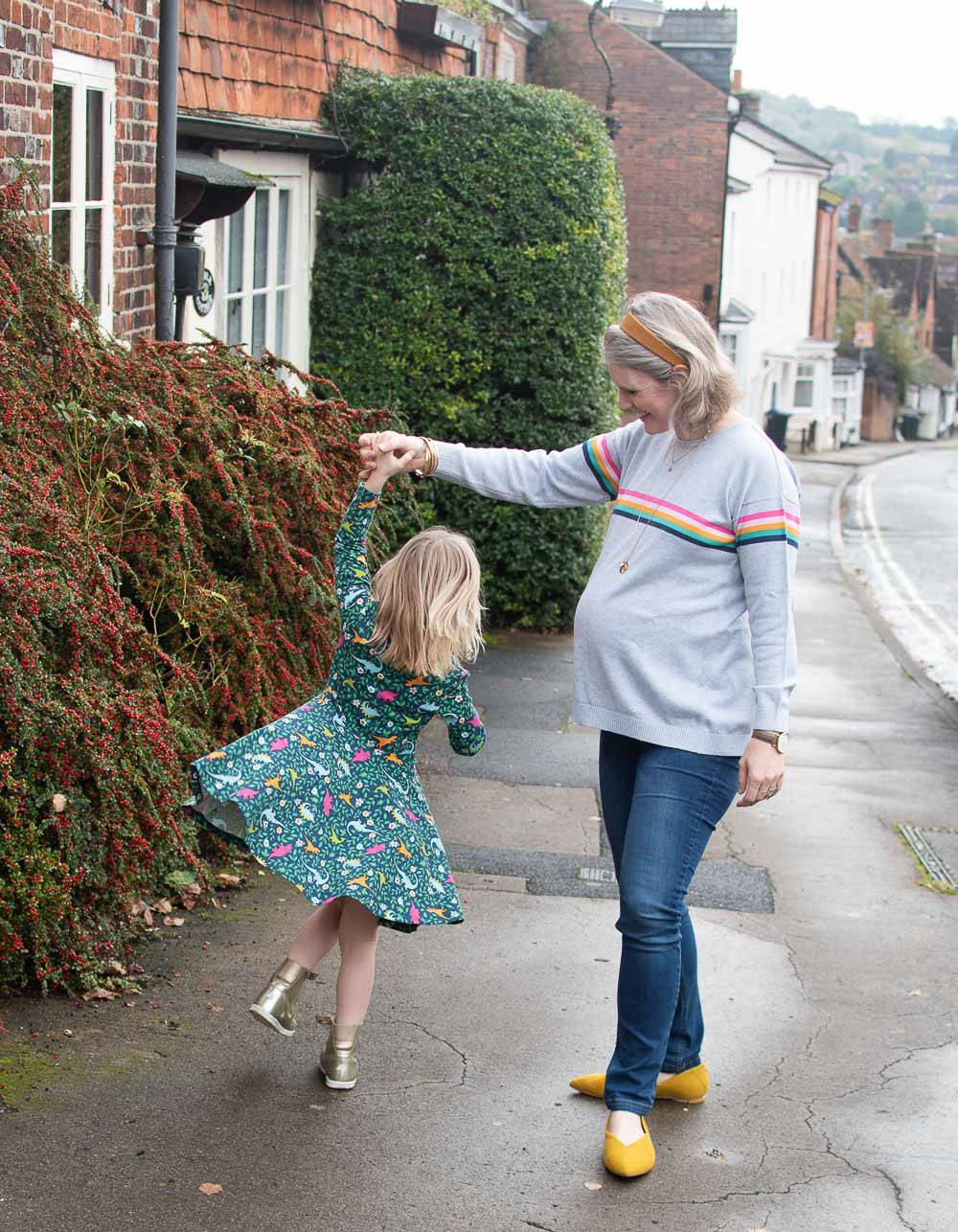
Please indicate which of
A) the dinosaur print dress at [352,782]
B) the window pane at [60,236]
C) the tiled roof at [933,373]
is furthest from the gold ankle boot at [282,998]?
the tiled roof at [933,373]

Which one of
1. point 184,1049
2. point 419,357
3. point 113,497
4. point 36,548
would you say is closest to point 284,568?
→ point 113,497

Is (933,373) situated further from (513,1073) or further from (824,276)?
(513,1073)

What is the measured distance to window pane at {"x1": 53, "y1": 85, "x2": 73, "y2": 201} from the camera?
6.09 m

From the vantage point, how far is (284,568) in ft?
17.1

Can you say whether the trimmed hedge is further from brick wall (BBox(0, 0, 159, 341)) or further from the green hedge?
the green hedge

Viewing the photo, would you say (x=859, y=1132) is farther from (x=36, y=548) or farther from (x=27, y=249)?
(x=27, y=249)

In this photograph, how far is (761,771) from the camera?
132 inches

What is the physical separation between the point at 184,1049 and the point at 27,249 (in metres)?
A: 2.67

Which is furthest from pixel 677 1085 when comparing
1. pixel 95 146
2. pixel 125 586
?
pixel 95 146

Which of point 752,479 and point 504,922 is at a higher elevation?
point 752,479

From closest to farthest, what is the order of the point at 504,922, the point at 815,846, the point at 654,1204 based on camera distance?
the point at 654,1204
the point at 504,922
the point at 815,846

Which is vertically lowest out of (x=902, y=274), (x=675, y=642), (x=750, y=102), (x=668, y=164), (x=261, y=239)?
(x=675, y=642)

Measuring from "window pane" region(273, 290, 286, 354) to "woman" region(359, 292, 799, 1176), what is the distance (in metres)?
6.77

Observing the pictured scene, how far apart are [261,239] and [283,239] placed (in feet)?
1.91
